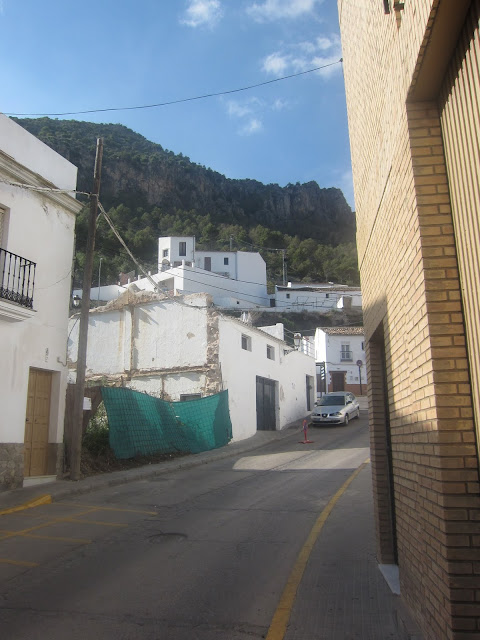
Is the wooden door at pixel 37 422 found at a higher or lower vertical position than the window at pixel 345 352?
lower

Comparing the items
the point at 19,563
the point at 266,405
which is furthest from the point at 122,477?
the point at 266,405

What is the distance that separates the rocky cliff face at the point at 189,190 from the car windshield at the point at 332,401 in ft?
276

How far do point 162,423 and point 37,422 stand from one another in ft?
17.5

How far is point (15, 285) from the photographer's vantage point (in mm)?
10977

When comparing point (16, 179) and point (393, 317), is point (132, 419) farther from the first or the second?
point (393, 317)

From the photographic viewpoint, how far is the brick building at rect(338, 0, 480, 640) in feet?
9.21

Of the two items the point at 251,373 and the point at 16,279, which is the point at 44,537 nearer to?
the point at 16,279

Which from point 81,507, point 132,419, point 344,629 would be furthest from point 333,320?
point 344,629

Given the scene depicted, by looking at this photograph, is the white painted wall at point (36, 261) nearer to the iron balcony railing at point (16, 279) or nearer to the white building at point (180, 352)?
the iron balcony railing at point (16, 279)

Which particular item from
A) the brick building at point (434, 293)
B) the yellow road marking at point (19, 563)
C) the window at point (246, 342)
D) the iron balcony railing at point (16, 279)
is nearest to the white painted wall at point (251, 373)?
the window at point (246, 342)

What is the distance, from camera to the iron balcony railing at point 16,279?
10.6m

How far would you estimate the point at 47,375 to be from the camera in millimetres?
12211

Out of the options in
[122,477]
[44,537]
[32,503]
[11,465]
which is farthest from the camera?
[122,477]

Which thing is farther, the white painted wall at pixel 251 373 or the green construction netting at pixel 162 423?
the white painted wall at pixel 251 373
